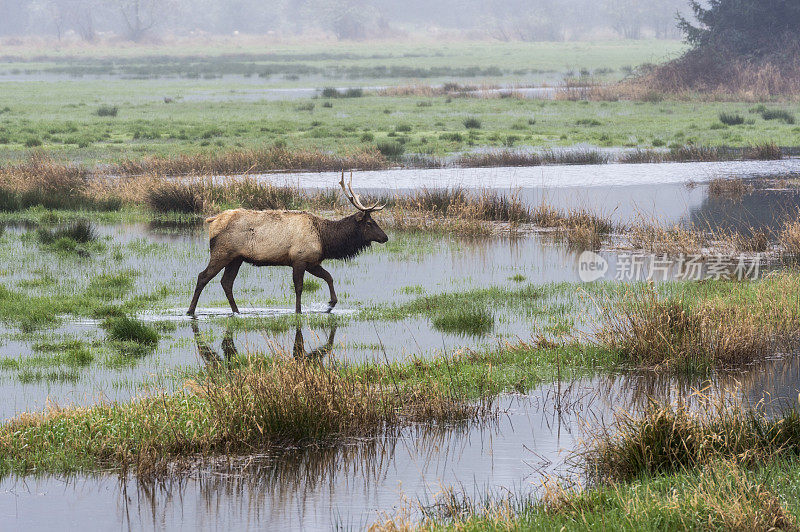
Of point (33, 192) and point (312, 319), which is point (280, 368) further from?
point (33, 192)

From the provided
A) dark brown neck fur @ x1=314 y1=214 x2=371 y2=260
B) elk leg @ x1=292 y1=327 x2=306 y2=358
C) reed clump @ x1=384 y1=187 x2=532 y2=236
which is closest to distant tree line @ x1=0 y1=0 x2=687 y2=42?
reed clump @ x1=384 y1=187 x2=532 y2=236

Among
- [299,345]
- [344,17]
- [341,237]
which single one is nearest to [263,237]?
[341,237]

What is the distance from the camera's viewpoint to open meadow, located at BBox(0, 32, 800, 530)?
8422 mm

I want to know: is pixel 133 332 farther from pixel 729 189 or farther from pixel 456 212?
pixel 729 189

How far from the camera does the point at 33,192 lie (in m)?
26.6

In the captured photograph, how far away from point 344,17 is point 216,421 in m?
151

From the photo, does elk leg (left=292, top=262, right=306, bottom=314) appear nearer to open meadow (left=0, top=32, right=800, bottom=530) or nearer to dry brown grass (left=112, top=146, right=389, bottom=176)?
open meadow (left=0, top=32, right=800, bottom=530)

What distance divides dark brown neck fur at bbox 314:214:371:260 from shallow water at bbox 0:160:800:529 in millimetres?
843

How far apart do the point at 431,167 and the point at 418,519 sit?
2802 centimetres

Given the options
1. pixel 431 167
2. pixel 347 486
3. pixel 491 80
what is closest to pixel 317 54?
pixel 491 80

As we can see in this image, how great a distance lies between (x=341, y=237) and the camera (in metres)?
15.5

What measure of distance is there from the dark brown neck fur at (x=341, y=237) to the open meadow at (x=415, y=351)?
0.33 meters

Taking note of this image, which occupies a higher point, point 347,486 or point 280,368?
point 280,368

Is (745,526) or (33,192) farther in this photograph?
(33,192)
